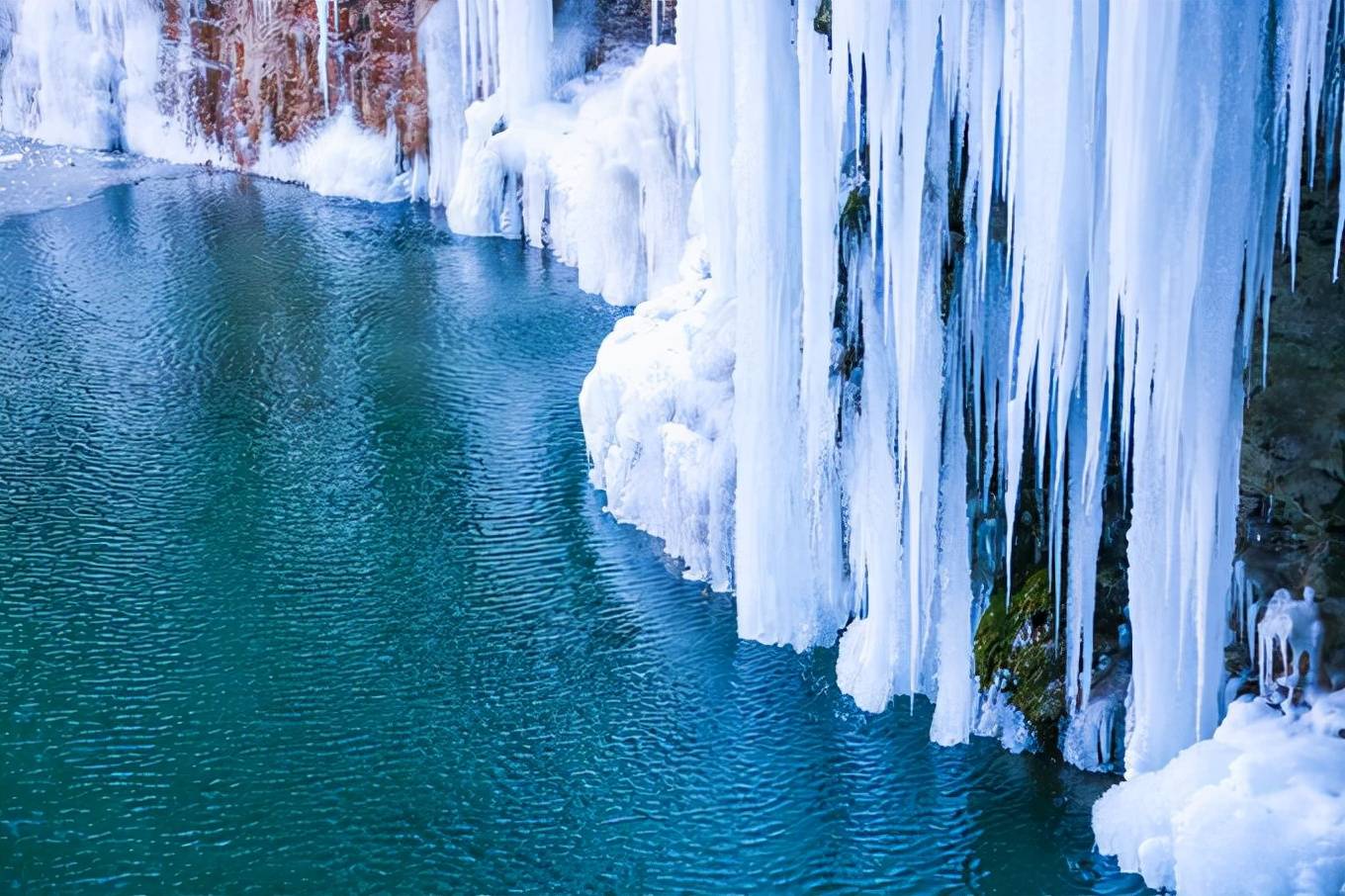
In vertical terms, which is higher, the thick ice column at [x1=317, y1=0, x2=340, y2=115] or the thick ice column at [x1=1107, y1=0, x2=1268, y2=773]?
the thick ice column at [x1=317, y1=0, x2=340, y2=115]

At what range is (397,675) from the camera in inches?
493

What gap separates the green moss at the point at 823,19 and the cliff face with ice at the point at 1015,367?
0.02m

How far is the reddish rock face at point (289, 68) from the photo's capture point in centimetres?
2939

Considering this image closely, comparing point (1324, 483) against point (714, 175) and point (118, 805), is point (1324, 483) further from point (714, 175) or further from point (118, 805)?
point (118, 805)

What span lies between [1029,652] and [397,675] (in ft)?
16.2

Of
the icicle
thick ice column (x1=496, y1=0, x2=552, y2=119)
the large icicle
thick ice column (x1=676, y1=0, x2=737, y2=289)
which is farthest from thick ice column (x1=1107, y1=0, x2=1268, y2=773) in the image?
the icicle

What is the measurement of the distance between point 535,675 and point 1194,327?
19.4 feet

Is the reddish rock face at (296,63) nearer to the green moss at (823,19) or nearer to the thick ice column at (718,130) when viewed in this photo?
the thick ice column at (718,130)

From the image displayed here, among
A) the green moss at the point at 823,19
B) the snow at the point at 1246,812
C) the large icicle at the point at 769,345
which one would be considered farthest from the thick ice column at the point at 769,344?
the snow at the point at 1246,812

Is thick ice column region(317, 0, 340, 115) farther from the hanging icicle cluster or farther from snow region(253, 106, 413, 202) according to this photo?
the hanging icicle cluster

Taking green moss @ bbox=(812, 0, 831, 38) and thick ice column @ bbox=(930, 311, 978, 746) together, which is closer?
thick ice column @ bbox=(930, 311, 978, 746)

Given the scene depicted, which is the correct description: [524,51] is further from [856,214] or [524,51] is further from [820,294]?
[856,214]

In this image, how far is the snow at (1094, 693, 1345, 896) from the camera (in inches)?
340

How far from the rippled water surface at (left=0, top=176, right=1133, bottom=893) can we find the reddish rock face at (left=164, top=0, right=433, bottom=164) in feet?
32.0
